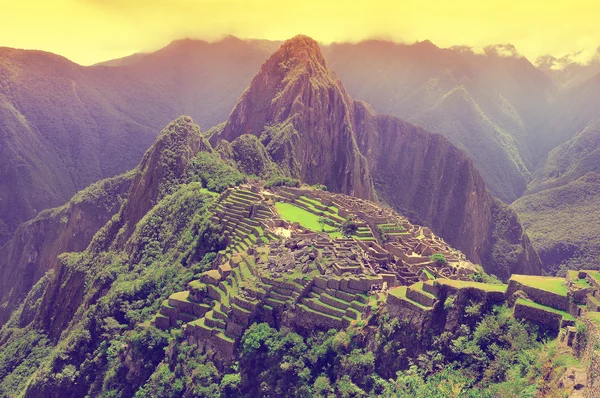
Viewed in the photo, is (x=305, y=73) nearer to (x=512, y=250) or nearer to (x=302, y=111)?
(x=302, y=111)

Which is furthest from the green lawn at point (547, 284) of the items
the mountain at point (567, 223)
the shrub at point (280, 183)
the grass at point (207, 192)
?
the mountain at point (567, 223)

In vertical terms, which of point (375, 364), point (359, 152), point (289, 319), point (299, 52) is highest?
point (299, 52)

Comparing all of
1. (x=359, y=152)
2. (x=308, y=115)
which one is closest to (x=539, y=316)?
(x=308, y=115)

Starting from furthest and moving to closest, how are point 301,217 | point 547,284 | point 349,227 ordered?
point 301,217 < point 349,227 < point 547,284

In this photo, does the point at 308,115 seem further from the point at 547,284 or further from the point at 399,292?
the point at 547,284

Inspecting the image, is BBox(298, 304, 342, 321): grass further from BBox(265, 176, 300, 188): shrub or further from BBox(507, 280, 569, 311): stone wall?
BBox(265, 176, 300, 188): shrub

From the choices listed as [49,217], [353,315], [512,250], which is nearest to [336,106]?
[512,250]

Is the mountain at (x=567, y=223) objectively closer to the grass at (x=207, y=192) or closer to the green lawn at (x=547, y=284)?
the grass at (x=207, y=192)
